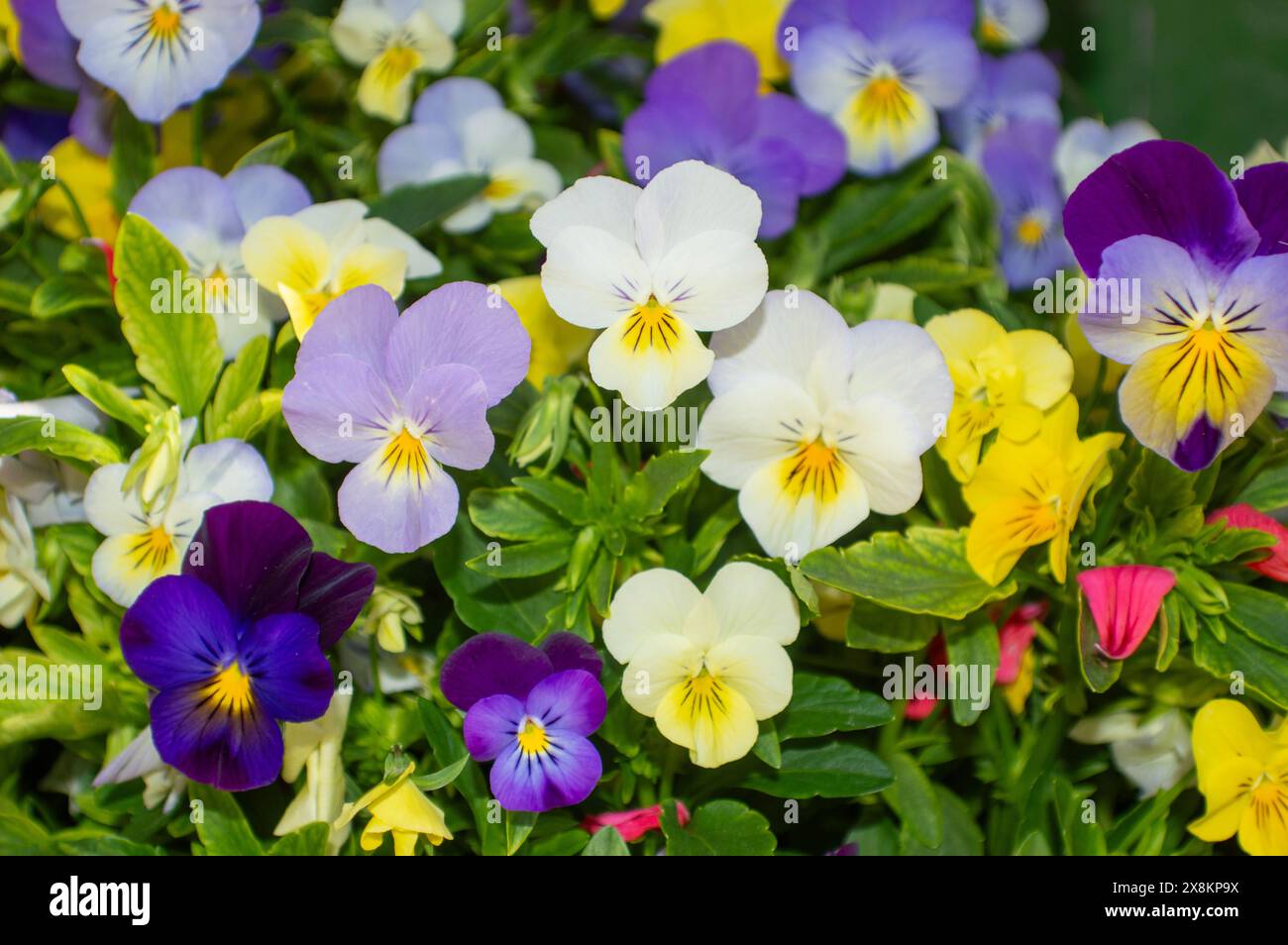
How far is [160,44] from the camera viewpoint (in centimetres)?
86

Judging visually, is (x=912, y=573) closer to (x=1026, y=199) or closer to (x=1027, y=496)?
(x=1027, y=496)

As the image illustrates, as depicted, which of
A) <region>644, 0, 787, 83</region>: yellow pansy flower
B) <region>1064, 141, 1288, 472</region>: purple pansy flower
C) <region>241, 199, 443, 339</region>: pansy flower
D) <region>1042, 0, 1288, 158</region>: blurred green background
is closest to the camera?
<region>1064, 141, 1288, 472</region>: purple pansy flower

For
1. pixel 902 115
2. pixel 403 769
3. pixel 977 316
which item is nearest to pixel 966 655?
pixel 977 316

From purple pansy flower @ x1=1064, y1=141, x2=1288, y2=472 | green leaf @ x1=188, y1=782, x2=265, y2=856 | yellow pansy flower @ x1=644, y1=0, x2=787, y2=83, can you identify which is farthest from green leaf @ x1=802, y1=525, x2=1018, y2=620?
yellow pansy flower @ x1=644, y1=0, x2=787, y2=83

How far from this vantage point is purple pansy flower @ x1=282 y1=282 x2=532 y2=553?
2.21 ft

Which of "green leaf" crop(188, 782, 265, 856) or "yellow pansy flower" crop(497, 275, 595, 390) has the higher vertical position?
"yellow pansy flower" crop(497, 275, 595, 390)

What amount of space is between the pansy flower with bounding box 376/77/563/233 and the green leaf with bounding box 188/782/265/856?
45 cm

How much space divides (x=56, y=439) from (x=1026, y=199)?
2.55 feet

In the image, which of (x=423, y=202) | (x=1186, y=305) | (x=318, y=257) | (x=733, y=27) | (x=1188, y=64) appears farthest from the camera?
(x=1188, y=64)

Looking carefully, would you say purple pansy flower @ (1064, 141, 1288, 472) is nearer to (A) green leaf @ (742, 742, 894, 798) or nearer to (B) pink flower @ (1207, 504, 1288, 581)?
(B) pink flower @ (1207, 504, 1288, 581)

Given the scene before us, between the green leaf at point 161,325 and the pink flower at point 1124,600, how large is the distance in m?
0.54

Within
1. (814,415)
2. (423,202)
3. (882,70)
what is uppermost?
(882,70)

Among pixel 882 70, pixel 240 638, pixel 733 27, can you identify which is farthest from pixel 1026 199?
pixel 240 638

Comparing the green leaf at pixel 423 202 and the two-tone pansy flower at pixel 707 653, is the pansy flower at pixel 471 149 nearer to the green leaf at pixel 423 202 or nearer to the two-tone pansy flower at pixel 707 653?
the green leaf at pixel 423 202
